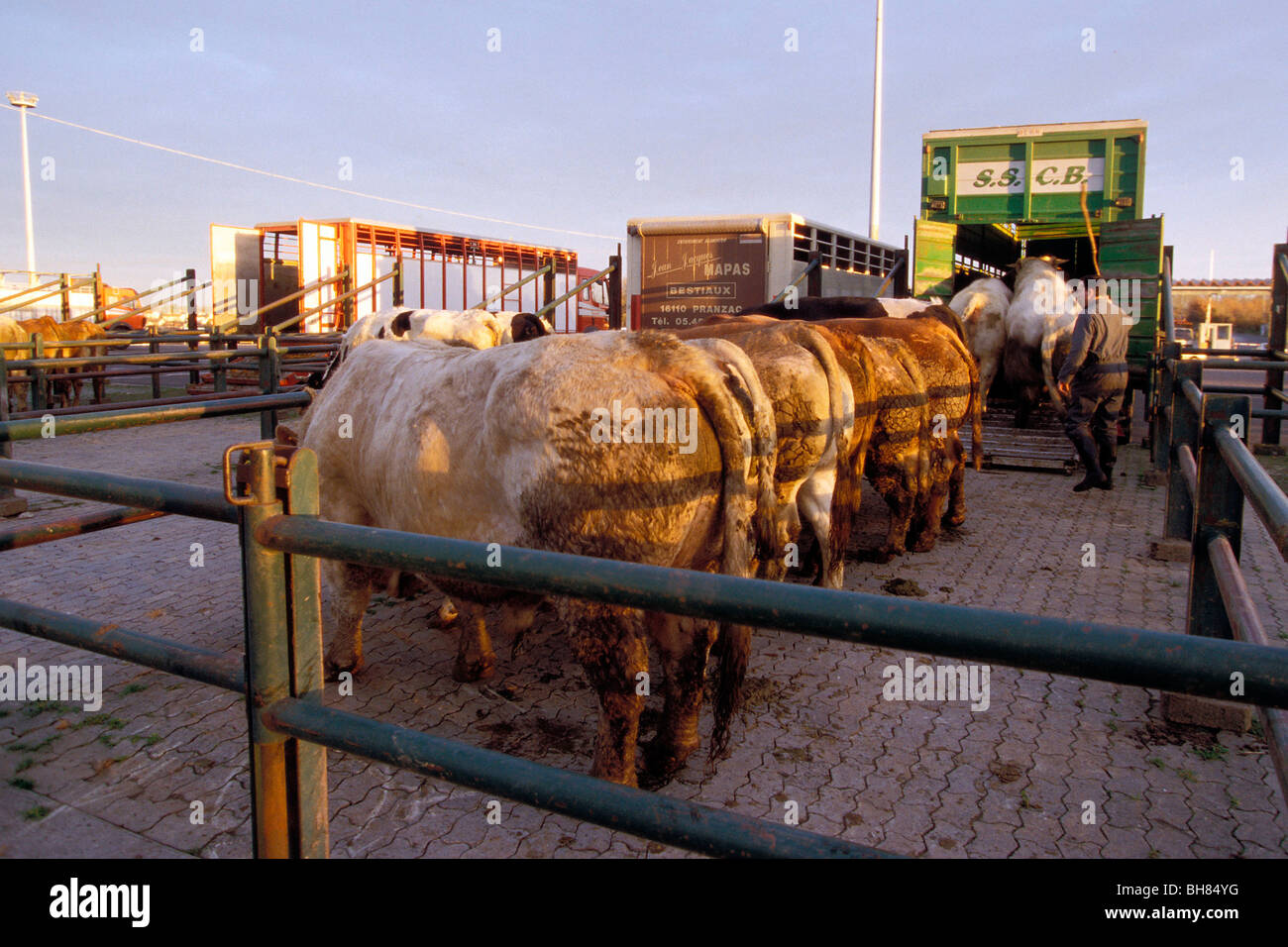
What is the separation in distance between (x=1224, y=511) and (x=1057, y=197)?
29.7ft

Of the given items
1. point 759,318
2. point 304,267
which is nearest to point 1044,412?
point 759,318

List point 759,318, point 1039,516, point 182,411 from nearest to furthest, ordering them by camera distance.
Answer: point 182,411 < point 759,318 < point 1039,516

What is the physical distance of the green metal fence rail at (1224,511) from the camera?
2.18 m

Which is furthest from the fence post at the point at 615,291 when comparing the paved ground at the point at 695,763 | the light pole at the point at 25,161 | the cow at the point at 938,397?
the light pole at the point at 25,161

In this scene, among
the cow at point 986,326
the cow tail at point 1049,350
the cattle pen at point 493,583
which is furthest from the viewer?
the cow at point 986,326

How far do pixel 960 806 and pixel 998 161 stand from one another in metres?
10.4

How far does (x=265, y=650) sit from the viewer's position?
165cm

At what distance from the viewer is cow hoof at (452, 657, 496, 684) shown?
165 inches

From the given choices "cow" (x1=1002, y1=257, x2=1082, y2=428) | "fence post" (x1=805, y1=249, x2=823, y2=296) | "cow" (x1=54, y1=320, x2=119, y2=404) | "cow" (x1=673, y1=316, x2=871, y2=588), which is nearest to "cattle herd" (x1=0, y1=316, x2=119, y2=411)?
"cow" (x1=54, y1=320, x2=119, y2=404)

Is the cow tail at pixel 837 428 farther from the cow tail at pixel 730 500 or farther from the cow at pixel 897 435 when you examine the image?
→ the cow tail at pixel 730 500

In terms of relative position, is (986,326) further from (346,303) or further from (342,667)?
(346,303)

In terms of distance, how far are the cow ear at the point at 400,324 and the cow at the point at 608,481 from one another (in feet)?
17.2

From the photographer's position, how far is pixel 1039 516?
7.97 m
